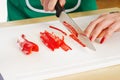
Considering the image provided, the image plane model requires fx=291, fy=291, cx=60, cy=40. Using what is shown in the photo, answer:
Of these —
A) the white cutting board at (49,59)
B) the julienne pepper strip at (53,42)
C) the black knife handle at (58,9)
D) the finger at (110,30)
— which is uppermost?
the black knife handle at (58,9)

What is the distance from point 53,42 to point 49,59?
0.25 ft

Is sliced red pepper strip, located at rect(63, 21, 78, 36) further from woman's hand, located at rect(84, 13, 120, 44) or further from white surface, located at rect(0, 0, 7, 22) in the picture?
white surface, located at rect(0, 0, 7, 22)

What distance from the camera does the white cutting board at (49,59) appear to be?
674 mm

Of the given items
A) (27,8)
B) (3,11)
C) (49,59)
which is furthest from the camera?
(3,11)

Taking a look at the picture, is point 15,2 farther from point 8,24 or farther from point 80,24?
point 80,24

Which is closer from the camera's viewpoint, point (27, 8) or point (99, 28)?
point (99, 28)

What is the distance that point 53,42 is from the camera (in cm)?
79

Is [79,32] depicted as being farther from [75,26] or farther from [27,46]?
[27,46]

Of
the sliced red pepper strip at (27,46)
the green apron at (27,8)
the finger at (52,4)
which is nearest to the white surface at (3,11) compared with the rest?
the green apron at (27,8)

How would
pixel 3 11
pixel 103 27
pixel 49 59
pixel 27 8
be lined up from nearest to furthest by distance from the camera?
1. pixel 49 59
2. pixel 103 27
3. pixel 27 8
4. pixel 3 11

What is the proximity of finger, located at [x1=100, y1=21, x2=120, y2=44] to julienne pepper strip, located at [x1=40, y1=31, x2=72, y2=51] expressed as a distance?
0.11 metres

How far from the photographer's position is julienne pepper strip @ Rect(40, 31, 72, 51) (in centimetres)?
78

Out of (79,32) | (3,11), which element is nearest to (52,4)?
(79,32)

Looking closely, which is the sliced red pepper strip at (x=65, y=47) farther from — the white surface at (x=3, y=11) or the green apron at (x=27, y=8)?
the white surface at (x=3, y=11)
